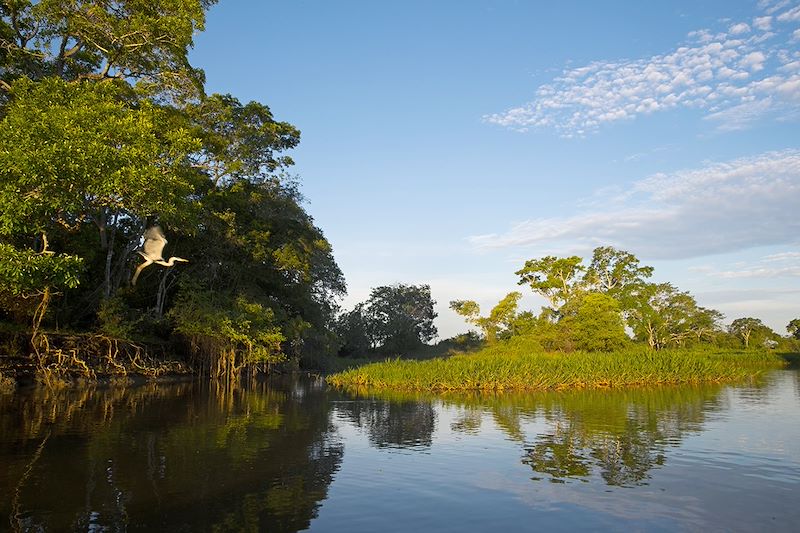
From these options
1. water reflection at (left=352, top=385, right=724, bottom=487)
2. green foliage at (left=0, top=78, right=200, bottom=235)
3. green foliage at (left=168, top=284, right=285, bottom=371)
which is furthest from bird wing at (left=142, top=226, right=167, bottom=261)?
water reflection at (left=352, top=385, right=724, bottom=487)

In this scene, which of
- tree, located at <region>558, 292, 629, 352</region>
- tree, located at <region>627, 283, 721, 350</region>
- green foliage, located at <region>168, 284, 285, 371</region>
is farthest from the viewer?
tree, located at <region>627, 283, 721, 350</region>

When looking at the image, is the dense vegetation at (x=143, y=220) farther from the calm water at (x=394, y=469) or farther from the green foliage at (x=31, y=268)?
the calm water at (x=394, y=469)

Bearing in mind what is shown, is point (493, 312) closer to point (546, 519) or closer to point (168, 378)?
point (168, 378)

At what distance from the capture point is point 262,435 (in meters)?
12.5

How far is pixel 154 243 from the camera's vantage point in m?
24.2

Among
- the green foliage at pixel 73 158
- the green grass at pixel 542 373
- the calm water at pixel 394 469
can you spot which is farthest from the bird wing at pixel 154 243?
the green grass at pixel 542 373

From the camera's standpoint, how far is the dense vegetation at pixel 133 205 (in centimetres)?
1473

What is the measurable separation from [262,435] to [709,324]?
5593 cm

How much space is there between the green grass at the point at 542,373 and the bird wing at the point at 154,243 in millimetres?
10666

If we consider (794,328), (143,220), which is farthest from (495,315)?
(794,328)

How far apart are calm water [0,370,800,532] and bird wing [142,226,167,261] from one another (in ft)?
26.8

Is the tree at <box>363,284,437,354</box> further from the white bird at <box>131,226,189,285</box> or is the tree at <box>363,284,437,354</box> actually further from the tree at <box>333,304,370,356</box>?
the white bird at <box>131,226,189,285</box>

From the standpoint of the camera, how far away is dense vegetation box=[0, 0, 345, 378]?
1473 centimetres

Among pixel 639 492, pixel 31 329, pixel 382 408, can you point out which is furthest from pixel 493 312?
pixel 639 492
